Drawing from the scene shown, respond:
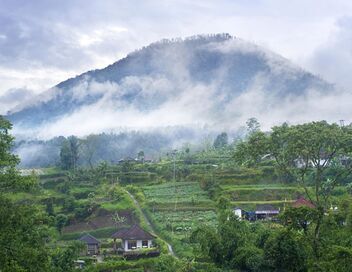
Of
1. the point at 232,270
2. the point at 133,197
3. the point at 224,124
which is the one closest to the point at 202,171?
the point at 133,197

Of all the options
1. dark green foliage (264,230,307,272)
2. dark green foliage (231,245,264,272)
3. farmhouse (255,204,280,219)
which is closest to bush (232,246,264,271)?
dark green foliage (231,245,264,272)

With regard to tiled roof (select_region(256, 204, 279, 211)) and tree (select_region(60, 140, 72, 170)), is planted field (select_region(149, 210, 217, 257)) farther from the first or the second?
tree (select_region(60, 140, 72, 170))

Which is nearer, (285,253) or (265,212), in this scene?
(285,253)

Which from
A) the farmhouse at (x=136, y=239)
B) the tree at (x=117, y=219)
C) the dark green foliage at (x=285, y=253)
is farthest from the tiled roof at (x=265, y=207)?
the dark green foliage at (x=285, y=253)

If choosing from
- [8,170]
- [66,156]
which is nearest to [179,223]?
[8,170]

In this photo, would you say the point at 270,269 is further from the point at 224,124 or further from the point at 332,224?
the point at 224,124

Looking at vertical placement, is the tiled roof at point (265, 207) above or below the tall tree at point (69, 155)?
below

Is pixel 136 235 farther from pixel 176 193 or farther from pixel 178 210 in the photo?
pixel 176 193

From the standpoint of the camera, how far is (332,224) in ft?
53.0

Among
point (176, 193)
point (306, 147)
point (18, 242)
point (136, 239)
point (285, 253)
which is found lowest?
point (136, 239)

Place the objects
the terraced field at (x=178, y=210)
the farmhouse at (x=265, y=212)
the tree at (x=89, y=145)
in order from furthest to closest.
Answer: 1. the tree at (x=89, y=145)
2. the farmhouse at (x=265, y=212)
3. the terraced field at (x=178, y=210)

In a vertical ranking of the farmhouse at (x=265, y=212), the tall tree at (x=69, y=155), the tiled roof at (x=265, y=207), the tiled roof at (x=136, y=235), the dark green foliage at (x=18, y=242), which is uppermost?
→ the tall tree at (x=69, y=155)

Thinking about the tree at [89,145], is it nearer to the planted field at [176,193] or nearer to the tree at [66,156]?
the tree at [66,156]

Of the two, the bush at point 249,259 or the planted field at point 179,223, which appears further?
the planted field at point 179,223
